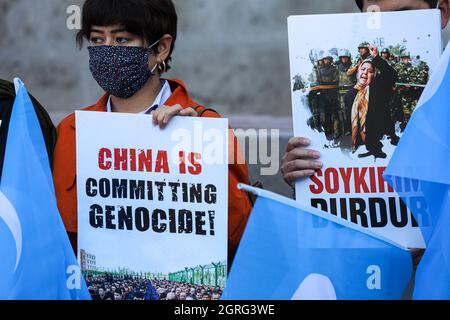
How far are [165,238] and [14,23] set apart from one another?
2.62m

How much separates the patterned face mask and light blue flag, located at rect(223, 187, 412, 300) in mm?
826

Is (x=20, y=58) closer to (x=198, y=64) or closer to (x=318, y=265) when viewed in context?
(x=198, y=64)

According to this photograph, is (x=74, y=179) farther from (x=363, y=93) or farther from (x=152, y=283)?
(x=363, y=93)

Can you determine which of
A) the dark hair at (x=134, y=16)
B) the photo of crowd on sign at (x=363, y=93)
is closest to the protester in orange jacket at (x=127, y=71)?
the dark hair at (x=134, y=16)

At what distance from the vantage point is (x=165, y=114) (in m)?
3.59

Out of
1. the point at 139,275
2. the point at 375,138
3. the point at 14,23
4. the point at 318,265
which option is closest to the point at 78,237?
the point at 139,275

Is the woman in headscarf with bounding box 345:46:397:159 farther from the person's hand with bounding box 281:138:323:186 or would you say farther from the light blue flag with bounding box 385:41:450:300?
the light blue flag with bounding box 385:41:450:300

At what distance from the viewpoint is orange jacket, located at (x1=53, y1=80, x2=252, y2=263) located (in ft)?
12.1

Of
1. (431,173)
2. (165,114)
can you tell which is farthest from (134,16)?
(431,173)

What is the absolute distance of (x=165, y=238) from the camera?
11.8 ft

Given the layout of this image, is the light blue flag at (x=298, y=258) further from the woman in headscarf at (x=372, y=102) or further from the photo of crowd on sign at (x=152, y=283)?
the woman in headscarf at (x=372, y=102)

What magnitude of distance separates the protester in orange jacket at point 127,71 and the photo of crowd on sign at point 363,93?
1.18ft

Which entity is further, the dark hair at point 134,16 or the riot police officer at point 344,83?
the dark hair at point 134,16

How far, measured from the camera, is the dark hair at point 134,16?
3.84 metres
